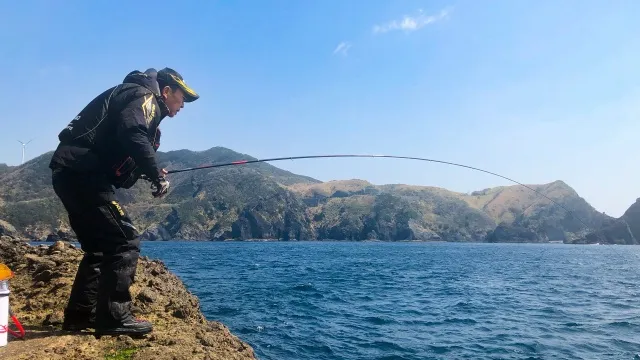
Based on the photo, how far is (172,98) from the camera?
5.20 meters

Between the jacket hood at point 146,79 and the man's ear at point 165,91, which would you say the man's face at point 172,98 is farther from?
the jacket hood at point 146,79

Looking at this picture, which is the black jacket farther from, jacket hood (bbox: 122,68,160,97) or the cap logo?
the cap logo

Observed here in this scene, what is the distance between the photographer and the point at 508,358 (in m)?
10.7

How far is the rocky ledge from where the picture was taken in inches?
171

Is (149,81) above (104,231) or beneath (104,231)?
above

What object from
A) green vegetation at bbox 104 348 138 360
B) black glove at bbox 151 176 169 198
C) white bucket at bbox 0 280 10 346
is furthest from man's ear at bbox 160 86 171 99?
green vegetation at bbox 104 348 138 360

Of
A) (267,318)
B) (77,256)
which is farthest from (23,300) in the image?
(267,318)

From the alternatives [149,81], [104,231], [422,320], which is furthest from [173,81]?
[422,320]

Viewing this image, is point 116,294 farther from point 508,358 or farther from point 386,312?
point 386,312

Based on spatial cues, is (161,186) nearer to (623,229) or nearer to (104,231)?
(104,231)

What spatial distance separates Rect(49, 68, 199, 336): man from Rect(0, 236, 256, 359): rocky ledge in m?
0.32

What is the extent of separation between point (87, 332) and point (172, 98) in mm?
2897

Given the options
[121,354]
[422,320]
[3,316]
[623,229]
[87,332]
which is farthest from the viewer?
[623,229]

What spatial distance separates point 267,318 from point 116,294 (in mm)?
10395
